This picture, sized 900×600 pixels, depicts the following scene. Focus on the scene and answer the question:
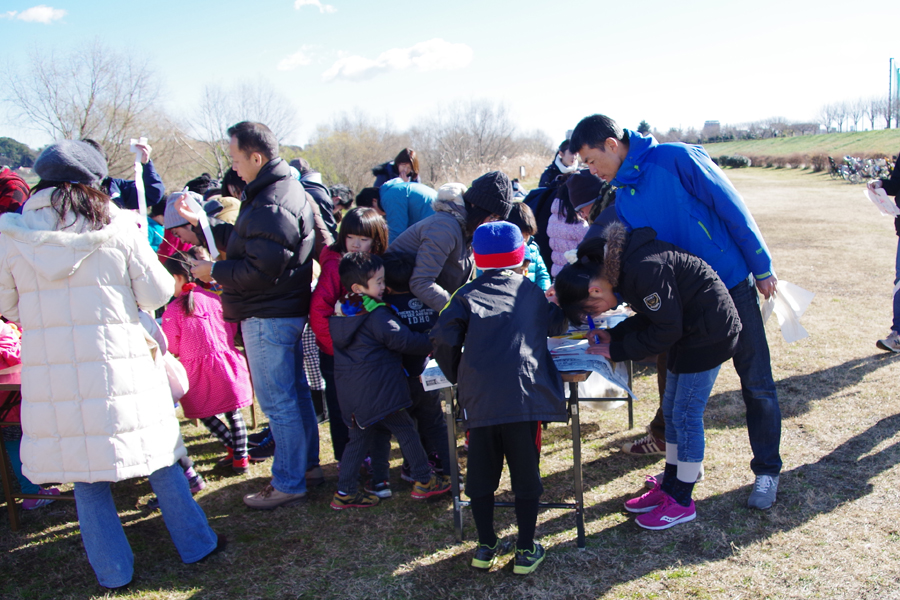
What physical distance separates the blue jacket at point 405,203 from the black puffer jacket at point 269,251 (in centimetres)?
167

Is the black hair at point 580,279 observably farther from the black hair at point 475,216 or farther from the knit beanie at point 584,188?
the knit beanie at point 584,188

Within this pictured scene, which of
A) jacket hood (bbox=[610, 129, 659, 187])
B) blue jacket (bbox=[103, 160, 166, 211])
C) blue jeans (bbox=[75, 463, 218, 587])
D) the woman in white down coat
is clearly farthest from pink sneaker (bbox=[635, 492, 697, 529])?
blue jacket (bbox=[103, 160, 166, 211])

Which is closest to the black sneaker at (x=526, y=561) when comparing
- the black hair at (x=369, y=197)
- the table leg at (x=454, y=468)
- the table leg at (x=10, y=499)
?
the table leg at (x=454, y=468)

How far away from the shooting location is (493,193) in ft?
10.2

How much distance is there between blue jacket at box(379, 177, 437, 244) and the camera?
4.83 metres

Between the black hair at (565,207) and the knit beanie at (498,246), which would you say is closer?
the knit beanie at (498,246)

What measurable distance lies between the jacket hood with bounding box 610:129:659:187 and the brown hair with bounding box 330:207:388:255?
129 cm

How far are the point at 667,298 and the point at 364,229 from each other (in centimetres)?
159

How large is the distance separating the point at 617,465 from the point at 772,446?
34.7 inches

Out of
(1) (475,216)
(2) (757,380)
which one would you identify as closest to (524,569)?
(2) (757,380)

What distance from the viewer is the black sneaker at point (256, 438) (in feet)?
13.5

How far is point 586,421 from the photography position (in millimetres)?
4262

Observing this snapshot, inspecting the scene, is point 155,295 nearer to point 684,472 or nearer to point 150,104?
point 684,472

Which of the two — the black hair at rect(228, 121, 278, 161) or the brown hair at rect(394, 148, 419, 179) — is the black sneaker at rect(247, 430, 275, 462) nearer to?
the black hair at rect(228, 121, 278, 161)
